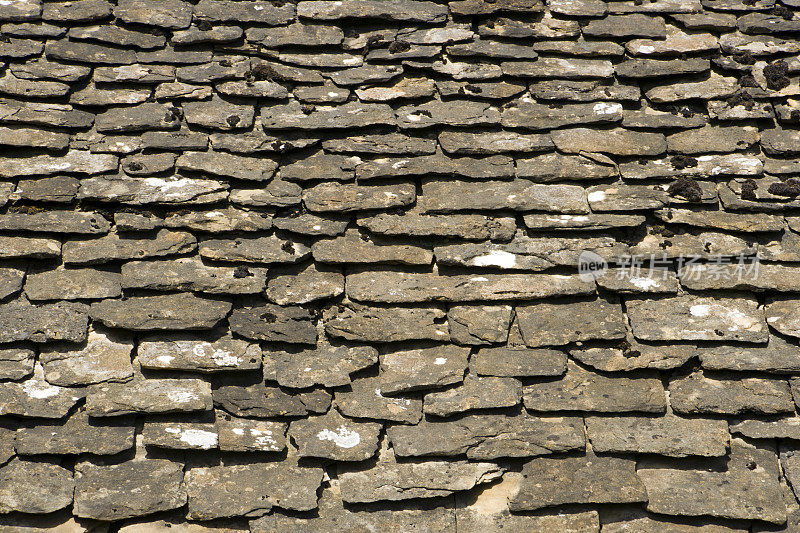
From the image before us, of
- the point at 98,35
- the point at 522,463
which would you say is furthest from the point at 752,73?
the point at 98,35

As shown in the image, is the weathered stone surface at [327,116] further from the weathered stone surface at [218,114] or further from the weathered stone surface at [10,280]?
the weathered stone surface at [10,280]

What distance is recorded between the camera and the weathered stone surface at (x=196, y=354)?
2.69m

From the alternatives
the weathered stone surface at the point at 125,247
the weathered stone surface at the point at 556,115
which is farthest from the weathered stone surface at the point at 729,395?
the weathered stone surface at the point at 125,247

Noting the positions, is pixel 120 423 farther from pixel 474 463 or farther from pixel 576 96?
pixel 576 96

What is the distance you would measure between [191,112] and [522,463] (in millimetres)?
2269

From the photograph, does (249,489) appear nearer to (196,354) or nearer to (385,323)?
(196,354)

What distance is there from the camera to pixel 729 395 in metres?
2.72

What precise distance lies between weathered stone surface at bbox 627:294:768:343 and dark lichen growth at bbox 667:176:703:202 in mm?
485

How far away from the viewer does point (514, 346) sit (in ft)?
9.12

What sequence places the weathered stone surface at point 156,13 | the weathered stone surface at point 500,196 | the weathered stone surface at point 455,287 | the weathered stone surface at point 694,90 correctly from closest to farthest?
1. the weathered stone surface at point 455,287
2. the weathered stone surface at point 500,196
3. the weathered stone surface at point 694,90
4. the weathered stone surface at point 156,13

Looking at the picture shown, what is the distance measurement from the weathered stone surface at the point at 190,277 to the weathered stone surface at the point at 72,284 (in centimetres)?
8

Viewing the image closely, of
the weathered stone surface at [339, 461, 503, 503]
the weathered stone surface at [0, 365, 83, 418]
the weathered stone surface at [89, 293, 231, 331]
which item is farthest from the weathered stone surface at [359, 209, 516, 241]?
the weathered stone surface at [0, 365, 83, 418]

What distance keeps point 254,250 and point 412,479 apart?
1.20m

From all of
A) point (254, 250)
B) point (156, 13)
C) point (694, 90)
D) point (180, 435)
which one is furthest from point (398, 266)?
point (156, 13)
